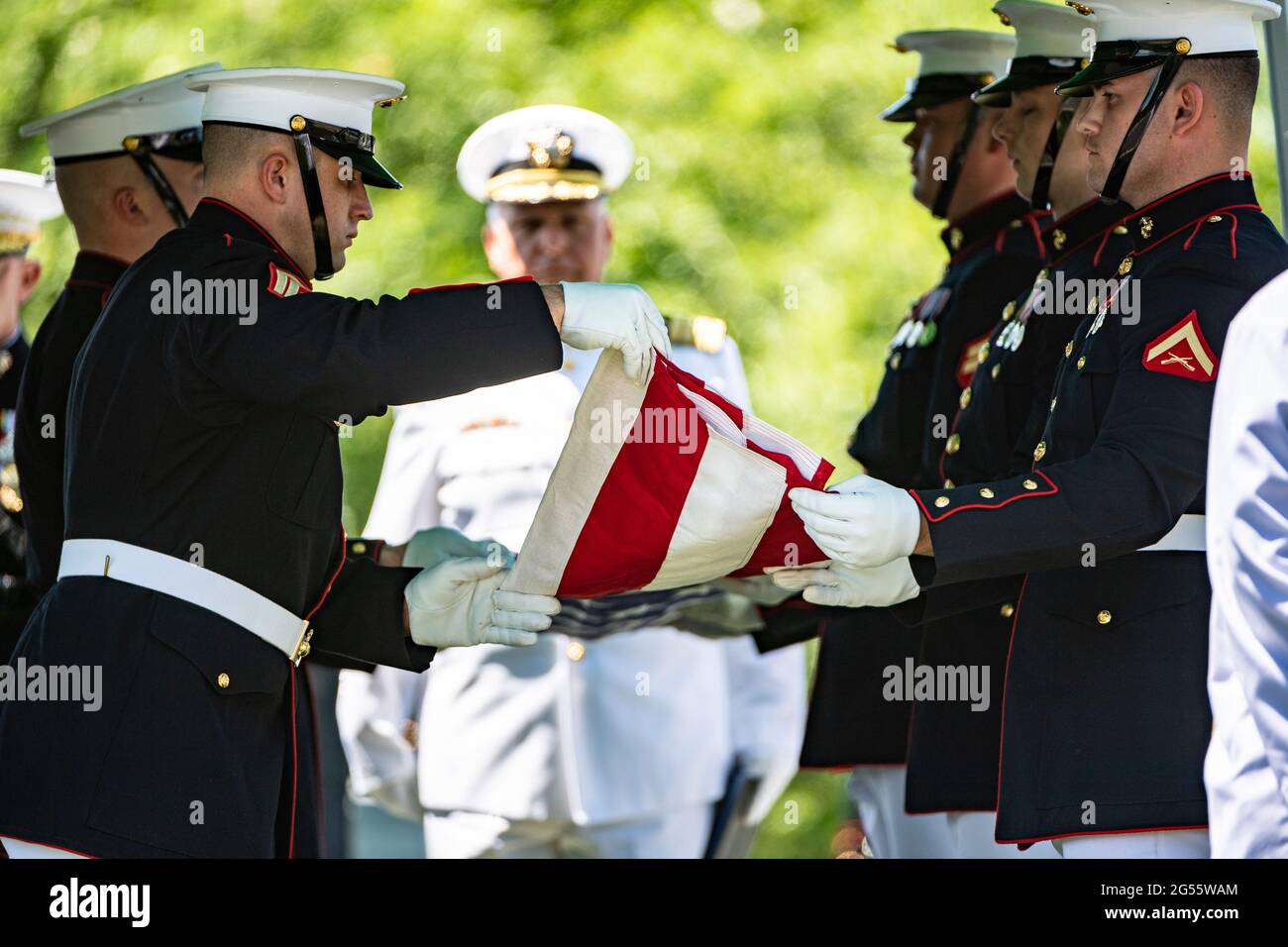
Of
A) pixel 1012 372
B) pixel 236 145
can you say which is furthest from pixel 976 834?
pixel 236 145

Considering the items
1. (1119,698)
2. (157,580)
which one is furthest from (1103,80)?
(157,580)

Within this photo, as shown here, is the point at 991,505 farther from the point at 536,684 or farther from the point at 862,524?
the point at 536,684

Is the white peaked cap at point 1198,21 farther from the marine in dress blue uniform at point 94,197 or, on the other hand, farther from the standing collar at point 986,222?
the marine in dress blue uniform at point 94,197

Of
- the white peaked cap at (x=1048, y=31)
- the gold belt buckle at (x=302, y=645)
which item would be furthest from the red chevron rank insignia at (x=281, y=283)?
the white peaked cap at (x=1048, y=31)

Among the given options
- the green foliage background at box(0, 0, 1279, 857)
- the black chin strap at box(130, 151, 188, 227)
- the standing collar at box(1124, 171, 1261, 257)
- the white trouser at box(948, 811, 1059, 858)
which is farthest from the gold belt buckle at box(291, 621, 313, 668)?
the green foliage background at box(0, 0, 1279, 857)

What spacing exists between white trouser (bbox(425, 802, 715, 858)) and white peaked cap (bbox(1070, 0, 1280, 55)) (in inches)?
108

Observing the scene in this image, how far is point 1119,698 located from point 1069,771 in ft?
Answer: 0.51

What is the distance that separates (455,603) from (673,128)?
4.99 metres

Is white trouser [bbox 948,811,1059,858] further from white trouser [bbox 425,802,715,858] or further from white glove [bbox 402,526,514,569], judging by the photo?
white trouser [bbox 425,802,715,858]

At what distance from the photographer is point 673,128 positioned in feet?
28.4

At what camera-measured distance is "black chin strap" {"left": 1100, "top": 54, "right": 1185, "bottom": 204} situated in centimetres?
366

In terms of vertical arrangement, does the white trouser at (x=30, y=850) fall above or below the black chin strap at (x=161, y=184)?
below

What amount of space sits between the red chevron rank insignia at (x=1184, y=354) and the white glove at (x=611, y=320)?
0.85m

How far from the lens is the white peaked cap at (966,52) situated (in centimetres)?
523
